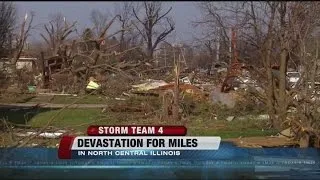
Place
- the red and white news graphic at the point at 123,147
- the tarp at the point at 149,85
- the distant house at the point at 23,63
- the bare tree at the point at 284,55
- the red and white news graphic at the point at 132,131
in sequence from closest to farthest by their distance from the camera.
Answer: the red and white news graphic at the point at 123,147 < the red and white news graphic at the point at 132,131 < the bare tree at the point at 284,55 < the tarp at the point at 149,85 < the distant house at the point at 23,63

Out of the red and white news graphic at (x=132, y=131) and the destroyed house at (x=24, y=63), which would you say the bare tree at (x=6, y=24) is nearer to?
the destroyed house at (x=24, y=63)

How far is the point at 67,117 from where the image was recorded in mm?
15695

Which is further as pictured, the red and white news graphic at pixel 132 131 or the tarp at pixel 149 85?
the tarp at pixel 149 85

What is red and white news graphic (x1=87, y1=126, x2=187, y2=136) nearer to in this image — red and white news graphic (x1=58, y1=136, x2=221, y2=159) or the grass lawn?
red and white news graphic (x1=58, y1=136, x2=221, y2=159)

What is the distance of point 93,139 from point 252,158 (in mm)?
2297

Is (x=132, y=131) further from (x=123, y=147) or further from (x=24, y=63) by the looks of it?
(x=24, y=63)

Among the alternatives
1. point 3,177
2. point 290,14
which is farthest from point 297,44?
point 3,177

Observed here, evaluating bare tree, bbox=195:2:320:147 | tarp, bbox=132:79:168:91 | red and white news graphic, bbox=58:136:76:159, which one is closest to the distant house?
tarp, bbox=132:79:168:91

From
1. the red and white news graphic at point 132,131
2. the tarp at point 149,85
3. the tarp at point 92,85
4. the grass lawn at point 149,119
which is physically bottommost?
the grass lawn at point 149,119

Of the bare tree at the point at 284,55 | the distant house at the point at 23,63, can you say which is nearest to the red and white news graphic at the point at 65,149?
the bare tree at the point at 284,55

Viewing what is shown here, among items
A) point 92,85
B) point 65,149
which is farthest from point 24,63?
point 65,149

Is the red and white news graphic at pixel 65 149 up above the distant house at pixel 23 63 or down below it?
below

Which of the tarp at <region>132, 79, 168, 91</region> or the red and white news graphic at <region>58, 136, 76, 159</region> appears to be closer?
the red and white news graphic at <region>58, 136, 76, 159</region>

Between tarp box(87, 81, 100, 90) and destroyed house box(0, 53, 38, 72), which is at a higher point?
destroyed house box(0, 53, 38, 72)
